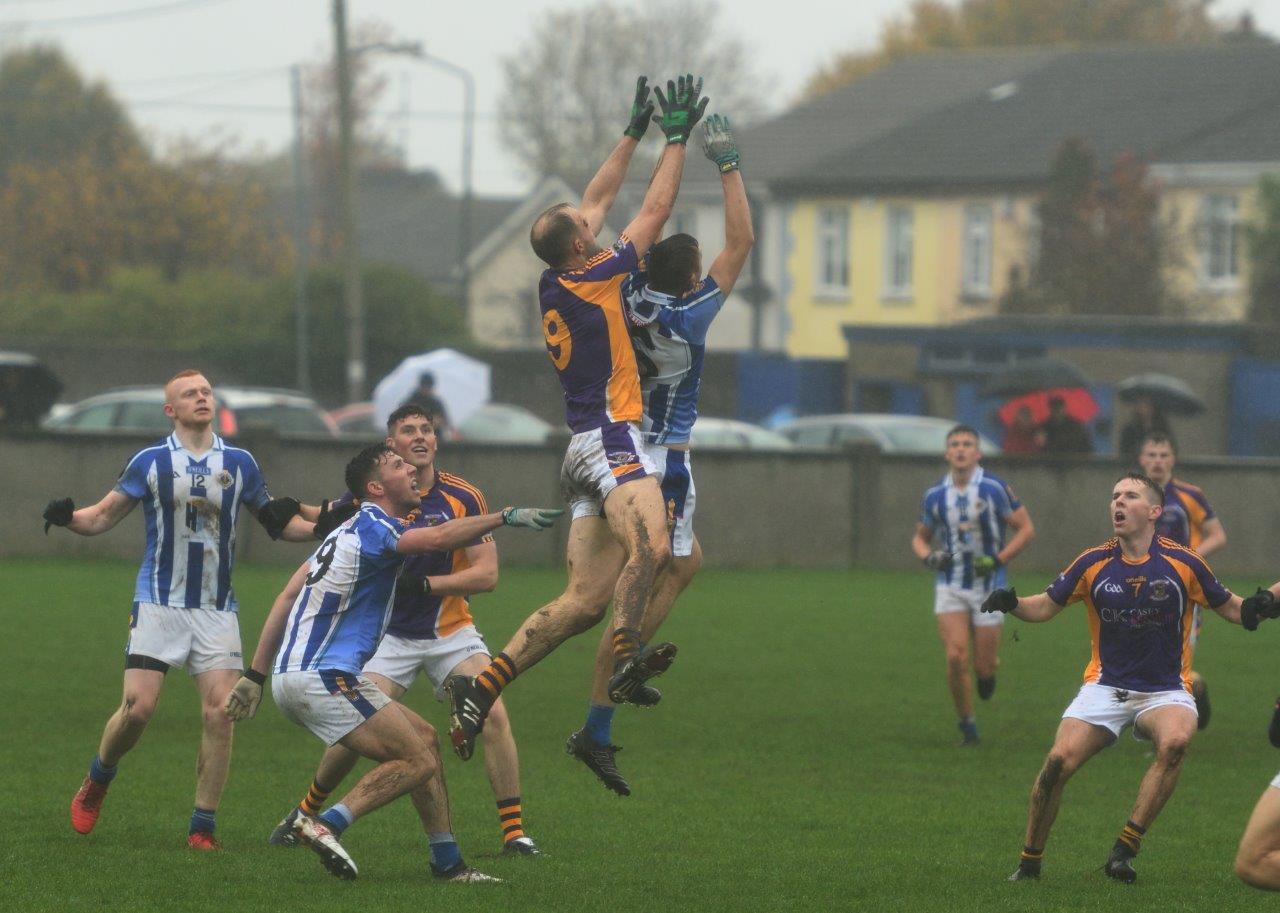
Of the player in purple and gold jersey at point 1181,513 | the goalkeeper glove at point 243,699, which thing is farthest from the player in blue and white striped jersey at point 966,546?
the goalkeeper glove at point 243,699

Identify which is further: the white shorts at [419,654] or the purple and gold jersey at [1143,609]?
Answer: the white shorts at [419,654]

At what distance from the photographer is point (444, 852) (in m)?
9.98

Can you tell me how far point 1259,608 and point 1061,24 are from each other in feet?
234

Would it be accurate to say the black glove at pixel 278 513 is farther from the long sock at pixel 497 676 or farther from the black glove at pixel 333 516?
the long sock at pixel 497 676

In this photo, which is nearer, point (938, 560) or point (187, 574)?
point (187, 574)

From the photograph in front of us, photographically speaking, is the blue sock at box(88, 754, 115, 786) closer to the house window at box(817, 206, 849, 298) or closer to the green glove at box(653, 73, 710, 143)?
the green glove at box(653, 73, 710, 143)

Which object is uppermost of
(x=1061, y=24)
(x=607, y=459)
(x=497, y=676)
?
(x=1061, y=24)

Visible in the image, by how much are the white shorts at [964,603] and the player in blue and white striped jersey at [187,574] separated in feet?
20.6

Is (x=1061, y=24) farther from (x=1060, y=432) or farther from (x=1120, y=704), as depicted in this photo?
(x=1120, y=704)

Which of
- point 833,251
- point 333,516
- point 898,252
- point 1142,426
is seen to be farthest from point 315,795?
point 833,251

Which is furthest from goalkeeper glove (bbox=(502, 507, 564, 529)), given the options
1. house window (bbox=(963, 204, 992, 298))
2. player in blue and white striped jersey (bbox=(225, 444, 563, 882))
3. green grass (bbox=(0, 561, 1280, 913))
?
house window (bbox=(963, 204, 992, 298))

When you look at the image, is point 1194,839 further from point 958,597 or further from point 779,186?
point 779,186

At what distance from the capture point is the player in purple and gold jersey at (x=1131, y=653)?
10172 mm

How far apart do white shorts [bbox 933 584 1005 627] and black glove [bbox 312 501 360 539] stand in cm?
643
